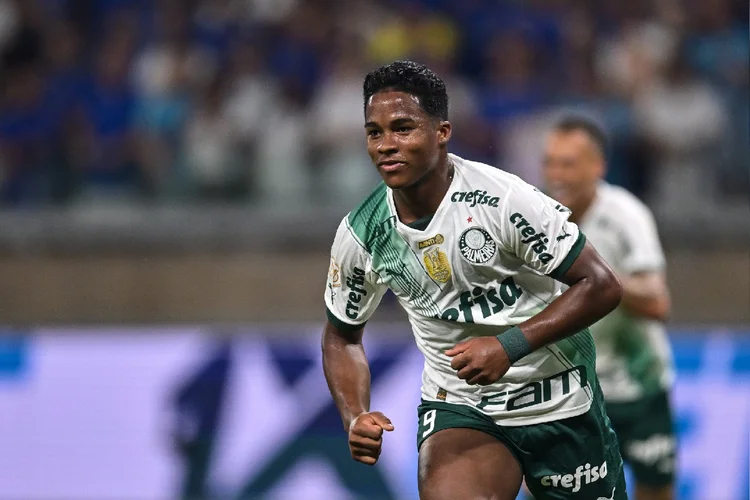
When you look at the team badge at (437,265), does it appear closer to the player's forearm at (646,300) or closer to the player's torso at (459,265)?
the player's torso at (459,265)

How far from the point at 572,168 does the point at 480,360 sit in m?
2.37

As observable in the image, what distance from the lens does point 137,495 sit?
8242 millimetres

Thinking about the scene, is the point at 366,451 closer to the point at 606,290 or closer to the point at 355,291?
the point at 355,291

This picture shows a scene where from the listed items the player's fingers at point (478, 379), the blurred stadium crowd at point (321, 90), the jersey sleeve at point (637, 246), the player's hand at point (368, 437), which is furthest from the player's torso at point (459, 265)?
the blurred stadium crowd at point (321, 90)

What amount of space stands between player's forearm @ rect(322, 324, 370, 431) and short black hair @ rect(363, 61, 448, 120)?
953 millimetres

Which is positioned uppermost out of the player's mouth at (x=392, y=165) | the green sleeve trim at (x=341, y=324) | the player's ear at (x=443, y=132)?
the player's ear at (x=443, y=132)

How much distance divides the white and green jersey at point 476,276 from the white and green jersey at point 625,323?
157 cm

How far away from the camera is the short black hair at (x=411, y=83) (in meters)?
3.80

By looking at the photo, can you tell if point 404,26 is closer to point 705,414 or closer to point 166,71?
point 166,71

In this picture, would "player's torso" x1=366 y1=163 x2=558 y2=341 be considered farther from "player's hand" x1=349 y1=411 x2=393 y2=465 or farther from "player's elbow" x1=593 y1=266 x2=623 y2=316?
"player's hand" x1=349 y1=411 x2=393 y2=465

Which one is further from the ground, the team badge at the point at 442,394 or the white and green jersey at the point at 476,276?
→ the white and green jersey at the point at 476,276

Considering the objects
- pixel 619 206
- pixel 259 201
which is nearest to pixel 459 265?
pixel 619 206

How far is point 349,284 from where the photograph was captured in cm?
420

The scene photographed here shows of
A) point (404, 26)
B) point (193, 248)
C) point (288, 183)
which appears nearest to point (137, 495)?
point (193, 248)
